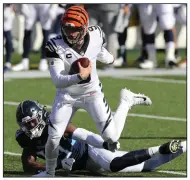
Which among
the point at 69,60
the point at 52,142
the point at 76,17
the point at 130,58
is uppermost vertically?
the point at 76,17

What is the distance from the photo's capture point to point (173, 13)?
16547 mm

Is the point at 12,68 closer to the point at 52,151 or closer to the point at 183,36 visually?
the point at 183,36

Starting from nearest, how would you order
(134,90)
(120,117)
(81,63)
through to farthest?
(81,63) → (120,117) → (134,90)

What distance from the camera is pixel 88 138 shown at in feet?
27.2

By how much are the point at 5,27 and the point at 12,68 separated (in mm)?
777

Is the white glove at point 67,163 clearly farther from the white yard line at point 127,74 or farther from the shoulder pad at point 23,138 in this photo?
the white yard line at point 127,74

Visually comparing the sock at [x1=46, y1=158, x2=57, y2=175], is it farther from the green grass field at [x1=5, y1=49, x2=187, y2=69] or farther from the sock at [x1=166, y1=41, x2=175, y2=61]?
the green grass field at [x1=5, y1=49, x2=187, y2=69]

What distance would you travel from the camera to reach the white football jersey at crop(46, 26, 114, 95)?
25.4 feet

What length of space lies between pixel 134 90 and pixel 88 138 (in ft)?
17.8

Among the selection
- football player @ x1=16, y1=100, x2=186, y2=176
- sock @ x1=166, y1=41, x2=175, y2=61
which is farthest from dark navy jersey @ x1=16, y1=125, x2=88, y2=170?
sock @ x1=166, y1=41, x2=175, y2=61

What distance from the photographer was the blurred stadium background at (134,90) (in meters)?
9.65

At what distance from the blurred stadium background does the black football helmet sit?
1.50 ft

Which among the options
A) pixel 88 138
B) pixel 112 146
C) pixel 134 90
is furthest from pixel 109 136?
pixel 134 90

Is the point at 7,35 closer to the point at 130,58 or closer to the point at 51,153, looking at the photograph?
the point at 130,58
